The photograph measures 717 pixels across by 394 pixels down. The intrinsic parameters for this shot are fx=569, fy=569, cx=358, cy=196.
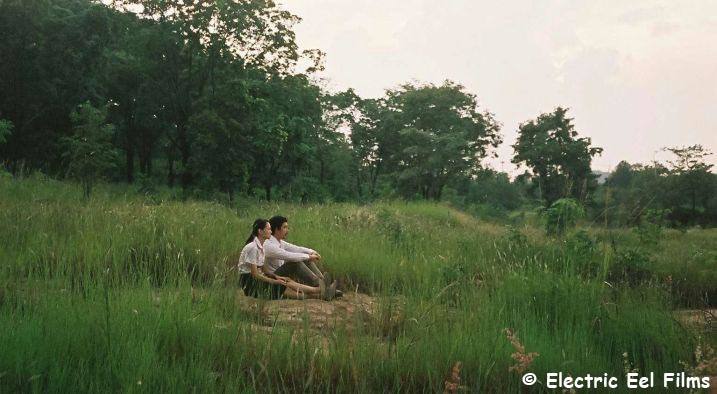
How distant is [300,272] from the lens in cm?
737

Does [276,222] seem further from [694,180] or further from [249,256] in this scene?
[694,180]

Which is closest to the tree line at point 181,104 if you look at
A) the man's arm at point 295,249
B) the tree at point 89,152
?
the tree at point 89,152

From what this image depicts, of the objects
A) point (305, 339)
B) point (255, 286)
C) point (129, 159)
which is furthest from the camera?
point (129, 159)

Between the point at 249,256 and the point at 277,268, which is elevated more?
the point at 249,256

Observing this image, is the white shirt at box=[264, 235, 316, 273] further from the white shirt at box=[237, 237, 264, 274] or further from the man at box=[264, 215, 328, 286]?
the white shirt at box=[237, 237, 264, 274]

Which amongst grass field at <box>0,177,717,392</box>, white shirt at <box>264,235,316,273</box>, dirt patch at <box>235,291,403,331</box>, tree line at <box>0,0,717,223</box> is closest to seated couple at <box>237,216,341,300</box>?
white shirt at <box>264,235,316,273</box>

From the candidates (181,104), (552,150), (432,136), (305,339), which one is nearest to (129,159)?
(181,104)

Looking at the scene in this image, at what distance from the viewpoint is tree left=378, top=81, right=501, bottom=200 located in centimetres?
3812

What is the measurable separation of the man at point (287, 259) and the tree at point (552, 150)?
39.3m

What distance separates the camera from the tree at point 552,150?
4556 cm

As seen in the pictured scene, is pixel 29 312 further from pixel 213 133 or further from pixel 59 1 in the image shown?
pixel 59 1

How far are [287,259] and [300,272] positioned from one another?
238mm

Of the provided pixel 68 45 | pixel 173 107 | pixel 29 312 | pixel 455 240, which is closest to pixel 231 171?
pixel 173 107

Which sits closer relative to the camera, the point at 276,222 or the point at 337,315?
the point at 337,315
